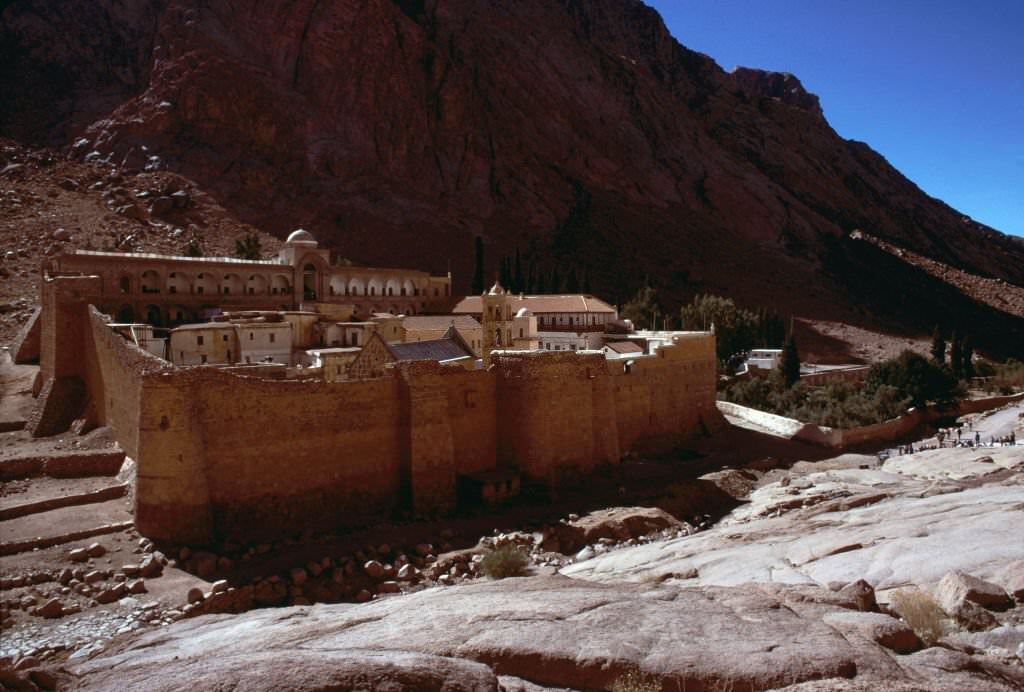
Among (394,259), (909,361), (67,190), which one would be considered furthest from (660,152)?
(67,190)

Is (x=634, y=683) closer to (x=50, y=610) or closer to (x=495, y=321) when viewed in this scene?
(x=50, y=610)

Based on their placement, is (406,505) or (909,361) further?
(909,361)

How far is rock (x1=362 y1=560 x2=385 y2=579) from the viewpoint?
13.5 meters

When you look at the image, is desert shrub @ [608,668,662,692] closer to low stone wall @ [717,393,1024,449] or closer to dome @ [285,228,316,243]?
low stone wall @ [717,393,1024,449]

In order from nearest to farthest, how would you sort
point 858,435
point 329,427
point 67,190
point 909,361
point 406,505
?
1. point 329,427
2. point 406,505
3. point 858,435
4. point 909,361
5. point 67,190

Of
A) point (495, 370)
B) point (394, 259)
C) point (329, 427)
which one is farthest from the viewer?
point (394, 259)

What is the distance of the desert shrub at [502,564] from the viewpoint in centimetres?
1291

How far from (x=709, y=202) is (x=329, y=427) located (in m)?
65.8

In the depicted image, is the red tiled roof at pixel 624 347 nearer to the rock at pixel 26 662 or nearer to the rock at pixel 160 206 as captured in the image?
the rock at pixel 26 662

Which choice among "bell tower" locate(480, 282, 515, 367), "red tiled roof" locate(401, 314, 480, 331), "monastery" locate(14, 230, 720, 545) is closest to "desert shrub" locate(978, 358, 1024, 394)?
"monastery" locate(14, 230, 720, 545)

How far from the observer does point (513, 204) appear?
2505 inches

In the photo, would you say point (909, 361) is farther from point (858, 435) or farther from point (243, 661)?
point (243, 661)

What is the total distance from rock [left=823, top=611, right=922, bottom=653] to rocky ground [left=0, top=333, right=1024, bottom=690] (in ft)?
0.06

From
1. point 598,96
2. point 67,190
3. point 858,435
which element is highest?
point 598,96
